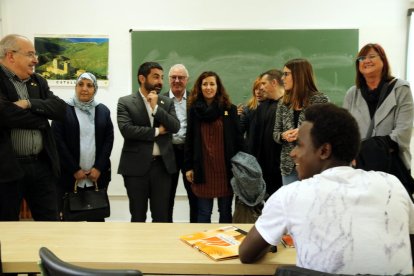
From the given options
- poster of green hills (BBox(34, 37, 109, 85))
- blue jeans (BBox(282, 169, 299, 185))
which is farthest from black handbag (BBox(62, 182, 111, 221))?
poster of green hills (BBox(34, 37, 109, 85))

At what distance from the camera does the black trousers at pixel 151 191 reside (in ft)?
10.0

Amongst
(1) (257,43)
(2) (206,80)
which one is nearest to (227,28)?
(1) (257,43)

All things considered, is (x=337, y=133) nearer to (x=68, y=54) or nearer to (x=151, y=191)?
(x=151, y=191)

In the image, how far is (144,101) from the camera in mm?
3115

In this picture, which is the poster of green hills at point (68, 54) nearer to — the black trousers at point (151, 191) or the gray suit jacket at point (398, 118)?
the black trousers at point (151, 191)

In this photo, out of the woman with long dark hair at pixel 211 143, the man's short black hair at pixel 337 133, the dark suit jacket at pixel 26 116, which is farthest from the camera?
the woman with long dark hair at pixel 211 143

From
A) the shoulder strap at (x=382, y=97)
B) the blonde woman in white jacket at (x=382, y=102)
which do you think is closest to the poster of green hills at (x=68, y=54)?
the blonde woman in white jacket at (x=382, y=102)

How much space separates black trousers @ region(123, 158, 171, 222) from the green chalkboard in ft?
4.51

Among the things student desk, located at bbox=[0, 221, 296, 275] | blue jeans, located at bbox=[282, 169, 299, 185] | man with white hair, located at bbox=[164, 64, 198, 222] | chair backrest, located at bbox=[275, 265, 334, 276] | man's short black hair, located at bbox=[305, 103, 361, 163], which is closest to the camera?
chair backrest, located at bbox=[275, 265, 334, 276]

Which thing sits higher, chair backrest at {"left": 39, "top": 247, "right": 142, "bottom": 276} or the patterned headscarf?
the patterned headscarf

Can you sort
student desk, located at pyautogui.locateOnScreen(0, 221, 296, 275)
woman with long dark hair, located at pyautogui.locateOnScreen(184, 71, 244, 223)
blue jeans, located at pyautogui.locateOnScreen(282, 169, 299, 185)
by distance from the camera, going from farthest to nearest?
woman with long dark hair, located at pyautogui.locateOnScreen(184, 71, 244, 223)
blue jeans, located at pyautogui.locateOnScreen(282, 169, 299, 185)
student desk, located at pyautogui.locateOnScreen(0, 221, 296, 275)

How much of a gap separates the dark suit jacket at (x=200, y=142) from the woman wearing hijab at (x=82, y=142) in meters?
0.70

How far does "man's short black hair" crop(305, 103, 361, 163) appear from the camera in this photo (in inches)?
48.5

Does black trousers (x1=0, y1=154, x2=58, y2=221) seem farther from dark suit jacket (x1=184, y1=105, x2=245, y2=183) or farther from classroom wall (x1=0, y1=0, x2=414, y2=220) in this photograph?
classroom wall (x1=0, y1=0, x2=414, y2=220)
